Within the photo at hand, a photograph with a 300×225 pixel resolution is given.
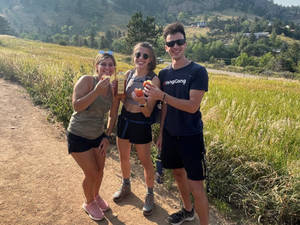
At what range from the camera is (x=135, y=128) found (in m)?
2.99

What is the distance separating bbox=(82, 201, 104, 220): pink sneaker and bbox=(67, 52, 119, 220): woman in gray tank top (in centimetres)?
3

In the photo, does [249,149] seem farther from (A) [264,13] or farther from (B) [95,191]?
(A) [264,13]

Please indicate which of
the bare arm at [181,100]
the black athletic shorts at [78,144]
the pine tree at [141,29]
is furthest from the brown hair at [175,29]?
the pine tree at [141,29]

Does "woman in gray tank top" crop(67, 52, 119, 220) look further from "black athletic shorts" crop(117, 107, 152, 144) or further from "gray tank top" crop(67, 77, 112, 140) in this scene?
"black athletic shorts" crop(117, 107, 152, 144)

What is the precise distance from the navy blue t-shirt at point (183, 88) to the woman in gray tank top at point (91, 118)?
666 millimetres

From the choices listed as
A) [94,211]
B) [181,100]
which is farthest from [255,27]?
[94,211]

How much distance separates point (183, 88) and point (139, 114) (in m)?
0.76

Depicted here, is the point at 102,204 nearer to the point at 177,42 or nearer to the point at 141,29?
the point at 177,42

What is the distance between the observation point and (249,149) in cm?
366

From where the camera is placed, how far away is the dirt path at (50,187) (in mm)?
3094

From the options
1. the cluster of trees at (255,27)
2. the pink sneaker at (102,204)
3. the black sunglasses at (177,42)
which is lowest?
the pink sneaker at (102,204)

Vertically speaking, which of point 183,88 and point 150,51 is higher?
point 150,51

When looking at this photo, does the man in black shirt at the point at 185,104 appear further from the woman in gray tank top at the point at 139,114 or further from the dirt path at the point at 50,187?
the dirt path at the point at 50,187

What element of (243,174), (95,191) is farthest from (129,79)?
(243,174)
